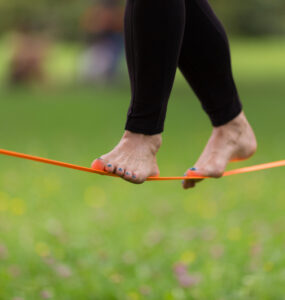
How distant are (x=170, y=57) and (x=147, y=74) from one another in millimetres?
88

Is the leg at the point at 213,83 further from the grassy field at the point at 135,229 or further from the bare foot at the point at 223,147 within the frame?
the grassy field at the point at 135,229

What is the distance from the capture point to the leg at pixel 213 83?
7.57ft

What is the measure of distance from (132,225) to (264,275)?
1247 millimetres

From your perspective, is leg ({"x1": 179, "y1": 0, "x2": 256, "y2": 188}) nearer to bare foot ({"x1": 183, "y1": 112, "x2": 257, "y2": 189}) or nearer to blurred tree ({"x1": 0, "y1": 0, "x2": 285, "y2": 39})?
bare foot ({"x1": 183, "y1": 112, "x2": 257, "y2": 189})

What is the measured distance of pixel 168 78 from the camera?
2.20m

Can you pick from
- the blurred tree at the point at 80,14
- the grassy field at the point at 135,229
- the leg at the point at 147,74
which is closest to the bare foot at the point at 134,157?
the leg at the point at 147,74

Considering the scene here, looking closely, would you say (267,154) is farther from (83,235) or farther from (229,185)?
(83,235)

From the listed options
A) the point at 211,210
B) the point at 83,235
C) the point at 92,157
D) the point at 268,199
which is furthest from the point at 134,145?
the point at 92,157

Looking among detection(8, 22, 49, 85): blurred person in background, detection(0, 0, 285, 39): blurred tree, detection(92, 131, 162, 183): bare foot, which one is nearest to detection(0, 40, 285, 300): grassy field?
detection(92, 131, 162, 183): bare foot

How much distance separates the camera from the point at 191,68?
7.80 ft

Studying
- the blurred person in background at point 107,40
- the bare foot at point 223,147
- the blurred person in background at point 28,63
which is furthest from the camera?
the blurred person in background at point 28,63

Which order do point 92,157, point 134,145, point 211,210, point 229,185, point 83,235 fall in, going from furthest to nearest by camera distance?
point 92,157, point 229,185, point 211,210, point 83,235, point 134,145

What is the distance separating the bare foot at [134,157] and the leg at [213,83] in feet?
0.68

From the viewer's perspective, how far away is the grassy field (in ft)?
10.3
